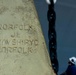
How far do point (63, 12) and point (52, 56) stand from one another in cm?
472

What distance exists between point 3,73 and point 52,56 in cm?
26

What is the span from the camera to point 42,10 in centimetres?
587

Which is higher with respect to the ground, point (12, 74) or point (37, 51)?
point (37, 51)

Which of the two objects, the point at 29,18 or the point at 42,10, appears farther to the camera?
the point at 42,10

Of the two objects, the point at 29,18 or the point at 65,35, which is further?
the point at 65,35

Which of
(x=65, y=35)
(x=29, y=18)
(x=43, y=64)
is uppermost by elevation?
(x=29, y=18)

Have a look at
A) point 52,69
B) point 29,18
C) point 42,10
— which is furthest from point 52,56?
point 42,10

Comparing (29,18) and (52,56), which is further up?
(29,18)

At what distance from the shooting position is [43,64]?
4.64ft

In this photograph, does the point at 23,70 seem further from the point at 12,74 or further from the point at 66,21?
the point at 66,21

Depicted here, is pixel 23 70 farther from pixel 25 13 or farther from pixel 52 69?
pixel 25 13

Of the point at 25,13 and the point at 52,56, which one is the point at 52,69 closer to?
the point at 52,56

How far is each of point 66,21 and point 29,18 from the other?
4774 millimetres

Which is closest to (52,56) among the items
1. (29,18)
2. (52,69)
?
(52,69)
